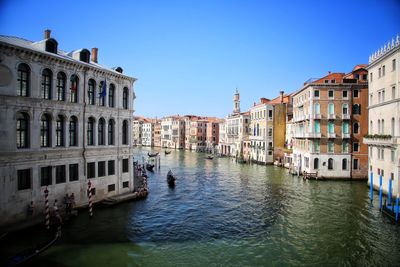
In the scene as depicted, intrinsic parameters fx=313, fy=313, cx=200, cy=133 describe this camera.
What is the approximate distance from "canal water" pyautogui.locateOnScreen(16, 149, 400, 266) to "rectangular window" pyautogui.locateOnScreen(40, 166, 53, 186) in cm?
236

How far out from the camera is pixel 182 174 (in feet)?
121

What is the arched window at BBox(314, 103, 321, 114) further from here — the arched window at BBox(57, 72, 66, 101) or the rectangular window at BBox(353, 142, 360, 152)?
the arched window at BBox(57, 72, 66, 101)

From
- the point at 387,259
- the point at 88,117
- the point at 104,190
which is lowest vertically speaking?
the point at 387,259

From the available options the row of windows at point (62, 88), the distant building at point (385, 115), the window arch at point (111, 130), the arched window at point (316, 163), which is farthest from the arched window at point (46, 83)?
the arched window at point (316, 163)

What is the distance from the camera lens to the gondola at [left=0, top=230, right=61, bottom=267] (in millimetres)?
10258

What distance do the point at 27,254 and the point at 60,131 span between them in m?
7.23

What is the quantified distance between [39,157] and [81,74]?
204 inches

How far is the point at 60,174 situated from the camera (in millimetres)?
16328

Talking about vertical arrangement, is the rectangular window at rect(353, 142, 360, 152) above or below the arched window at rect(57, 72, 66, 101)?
below

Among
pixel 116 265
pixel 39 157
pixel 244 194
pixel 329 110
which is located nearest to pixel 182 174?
pixel 244 194

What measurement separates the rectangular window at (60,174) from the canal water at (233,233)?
2.17 meters

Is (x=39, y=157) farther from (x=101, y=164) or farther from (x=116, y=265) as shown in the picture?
(x=116, y=265)

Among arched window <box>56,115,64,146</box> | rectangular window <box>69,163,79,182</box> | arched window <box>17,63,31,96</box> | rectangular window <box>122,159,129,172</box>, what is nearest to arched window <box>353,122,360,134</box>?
rectangular window <box>122,159,129,172</box>

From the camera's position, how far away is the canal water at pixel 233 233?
12.1m
